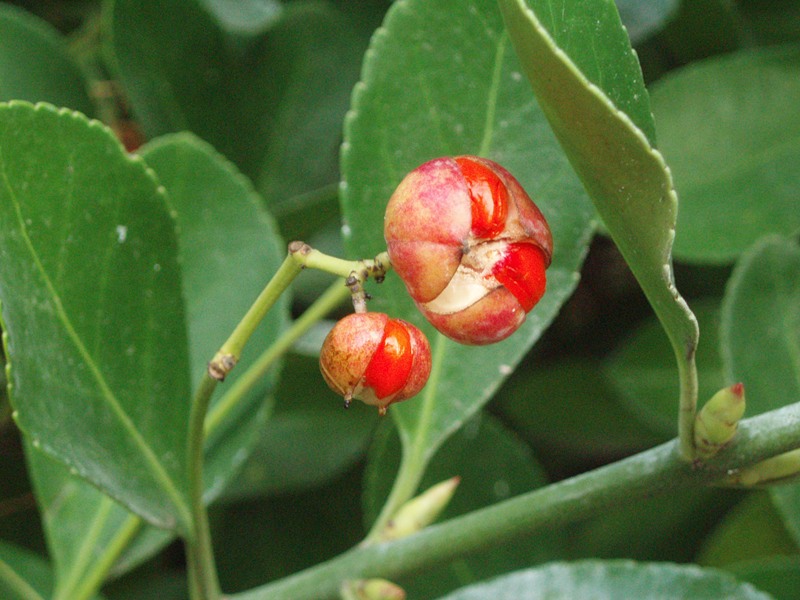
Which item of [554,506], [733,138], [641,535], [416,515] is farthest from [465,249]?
[641,535]

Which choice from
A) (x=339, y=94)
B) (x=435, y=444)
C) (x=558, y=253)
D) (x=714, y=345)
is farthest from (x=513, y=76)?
(x=714, y=345)

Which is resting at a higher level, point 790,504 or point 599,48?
point 599,48

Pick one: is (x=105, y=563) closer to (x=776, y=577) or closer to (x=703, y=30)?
(x=776, y=577)

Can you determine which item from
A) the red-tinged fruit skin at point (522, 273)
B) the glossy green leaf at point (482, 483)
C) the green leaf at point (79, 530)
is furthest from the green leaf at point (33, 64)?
the red-tinged fruit skin at point (522, 273)

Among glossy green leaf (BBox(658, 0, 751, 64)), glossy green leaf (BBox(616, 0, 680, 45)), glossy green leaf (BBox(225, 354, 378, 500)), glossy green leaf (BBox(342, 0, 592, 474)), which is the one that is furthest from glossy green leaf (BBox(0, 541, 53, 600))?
glossy green leaf (BBox(658, 0, 751, 64))

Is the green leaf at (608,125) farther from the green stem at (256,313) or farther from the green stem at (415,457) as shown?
the green stem at (415,457)
